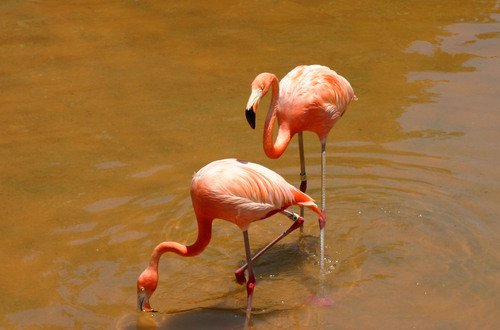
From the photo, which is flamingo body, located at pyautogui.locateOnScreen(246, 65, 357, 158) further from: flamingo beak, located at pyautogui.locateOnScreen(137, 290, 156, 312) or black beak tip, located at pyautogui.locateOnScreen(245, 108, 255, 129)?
flamingo beak, located at pyautogui.locateOnScreen(137, 290, 156, 312)

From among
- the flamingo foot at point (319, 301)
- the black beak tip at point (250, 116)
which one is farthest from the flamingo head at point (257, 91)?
the flamingo foot at point (319, 301)

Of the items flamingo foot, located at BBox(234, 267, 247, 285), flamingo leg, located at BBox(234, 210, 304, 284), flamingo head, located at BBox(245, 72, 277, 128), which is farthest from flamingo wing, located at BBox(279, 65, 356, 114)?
flamingo foot, located at BBox(234, 267, 247, 285)

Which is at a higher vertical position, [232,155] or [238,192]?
[238,192]

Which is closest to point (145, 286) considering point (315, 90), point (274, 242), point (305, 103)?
point (274, 242)

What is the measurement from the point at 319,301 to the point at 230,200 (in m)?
0.73

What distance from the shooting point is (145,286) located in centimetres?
456

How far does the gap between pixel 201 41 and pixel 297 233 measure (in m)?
2.72

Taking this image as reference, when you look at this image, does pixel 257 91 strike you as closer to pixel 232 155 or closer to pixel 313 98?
pixel 313 98

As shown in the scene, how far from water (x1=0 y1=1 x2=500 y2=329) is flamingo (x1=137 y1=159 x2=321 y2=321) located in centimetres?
28

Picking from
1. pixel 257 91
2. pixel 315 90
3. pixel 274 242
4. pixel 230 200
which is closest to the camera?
pixel 230 200

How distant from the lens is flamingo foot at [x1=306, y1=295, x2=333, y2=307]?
479 centimetres

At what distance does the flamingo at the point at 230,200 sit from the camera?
4551 mm

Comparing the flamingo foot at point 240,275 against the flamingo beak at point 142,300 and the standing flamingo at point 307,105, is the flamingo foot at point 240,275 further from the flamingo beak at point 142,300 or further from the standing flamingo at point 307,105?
the flamingo beak at point 142,300

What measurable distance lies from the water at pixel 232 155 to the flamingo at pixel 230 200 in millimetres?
282
